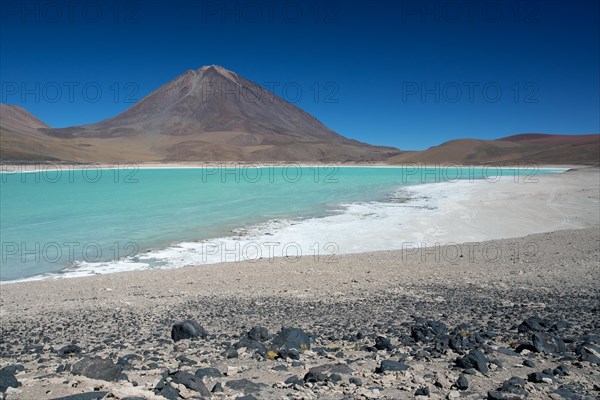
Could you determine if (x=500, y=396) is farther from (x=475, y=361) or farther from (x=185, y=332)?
(x=185, y=332)

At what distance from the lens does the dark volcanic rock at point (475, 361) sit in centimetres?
283

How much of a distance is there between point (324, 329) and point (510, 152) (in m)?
98.2

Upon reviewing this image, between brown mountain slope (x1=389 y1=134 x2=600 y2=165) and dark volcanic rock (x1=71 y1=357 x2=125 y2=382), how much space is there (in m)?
76.6

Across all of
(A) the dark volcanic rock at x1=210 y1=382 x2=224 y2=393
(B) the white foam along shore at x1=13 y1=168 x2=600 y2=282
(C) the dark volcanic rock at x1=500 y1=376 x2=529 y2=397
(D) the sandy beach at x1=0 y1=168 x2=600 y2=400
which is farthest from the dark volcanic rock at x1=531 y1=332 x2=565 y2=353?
(B) the white foam along shore at x1=13 y1=168 x2=600 y2=282

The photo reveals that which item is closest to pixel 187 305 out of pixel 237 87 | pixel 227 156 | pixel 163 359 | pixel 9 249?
pixel 163 359

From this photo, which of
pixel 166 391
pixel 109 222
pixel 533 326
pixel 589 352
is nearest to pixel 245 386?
pixel 166 391

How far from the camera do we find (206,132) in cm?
13275

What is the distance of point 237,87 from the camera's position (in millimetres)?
172500

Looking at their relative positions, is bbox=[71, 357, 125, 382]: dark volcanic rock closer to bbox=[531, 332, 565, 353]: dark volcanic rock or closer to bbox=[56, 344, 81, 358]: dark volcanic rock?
bbox=[56, 344, 81, 358]: dark volcanic rock

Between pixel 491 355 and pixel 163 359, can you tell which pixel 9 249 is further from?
pixel 491 355

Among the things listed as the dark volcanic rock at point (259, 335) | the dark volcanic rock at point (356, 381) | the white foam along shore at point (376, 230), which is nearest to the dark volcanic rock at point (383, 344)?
the dark volcanic rock at point (356, 381)

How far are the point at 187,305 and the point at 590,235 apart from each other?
7.83 metres

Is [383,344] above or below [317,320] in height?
above

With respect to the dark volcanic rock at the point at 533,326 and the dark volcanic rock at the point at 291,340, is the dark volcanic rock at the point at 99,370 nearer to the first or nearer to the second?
the dark volcanic rock at the point at 291,340
